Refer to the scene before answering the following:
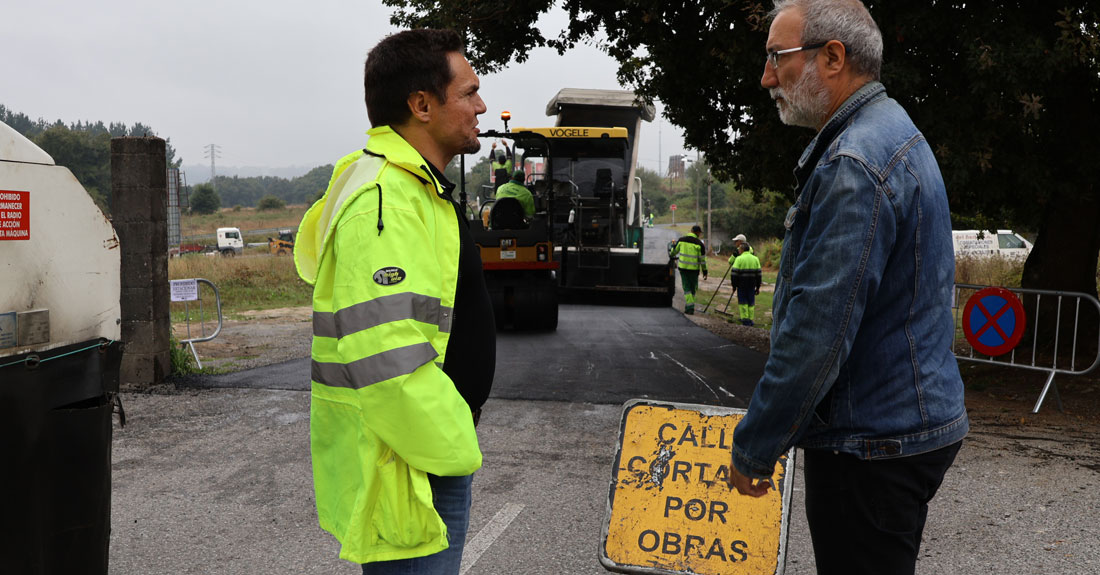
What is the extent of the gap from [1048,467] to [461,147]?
5539mm

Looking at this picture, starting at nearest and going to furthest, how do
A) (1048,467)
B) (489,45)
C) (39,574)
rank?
(39,574) < (1048,467) < (489,45)

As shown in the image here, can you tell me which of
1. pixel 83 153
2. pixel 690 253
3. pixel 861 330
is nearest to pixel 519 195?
pixel 690 253

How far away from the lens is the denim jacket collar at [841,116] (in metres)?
2.23

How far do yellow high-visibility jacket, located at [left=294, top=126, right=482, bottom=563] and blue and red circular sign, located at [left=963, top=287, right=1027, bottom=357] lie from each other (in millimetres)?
7553

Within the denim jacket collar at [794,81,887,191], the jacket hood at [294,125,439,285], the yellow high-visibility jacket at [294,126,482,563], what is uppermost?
the denim jacket collar at [794,81,887,191]

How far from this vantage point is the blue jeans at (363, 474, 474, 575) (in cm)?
214

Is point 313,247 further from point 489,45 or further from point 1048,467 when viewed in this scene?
point 489,45

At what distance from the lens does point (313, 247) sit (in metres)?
2.47

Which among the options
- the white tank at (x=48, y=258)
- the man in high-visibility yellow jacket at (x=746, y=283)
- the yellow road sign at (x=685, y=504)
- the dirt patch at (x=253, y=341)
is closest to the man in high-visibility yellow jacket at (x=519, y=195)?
the dirt patch at (x=253, y=341)

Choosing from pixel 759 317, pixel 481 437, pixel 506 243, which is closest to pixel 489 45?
pixel 506 243

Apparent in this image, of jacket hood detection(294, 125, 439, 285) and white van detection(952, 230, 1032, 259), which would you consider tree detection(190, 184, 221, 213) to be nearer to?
white van detection(952, 230, 1032, 259)

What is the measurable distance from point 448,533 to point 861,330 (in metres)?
1.17

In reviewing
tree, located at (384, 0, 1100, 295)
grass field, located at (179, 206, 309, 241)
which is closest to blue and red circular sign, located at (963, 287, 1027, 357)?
tree, located at (384, 0, 1100, 295)

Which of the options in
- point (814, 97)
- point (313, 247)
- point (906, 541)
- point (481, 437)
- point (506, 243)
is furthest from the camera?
point (506, 243)
